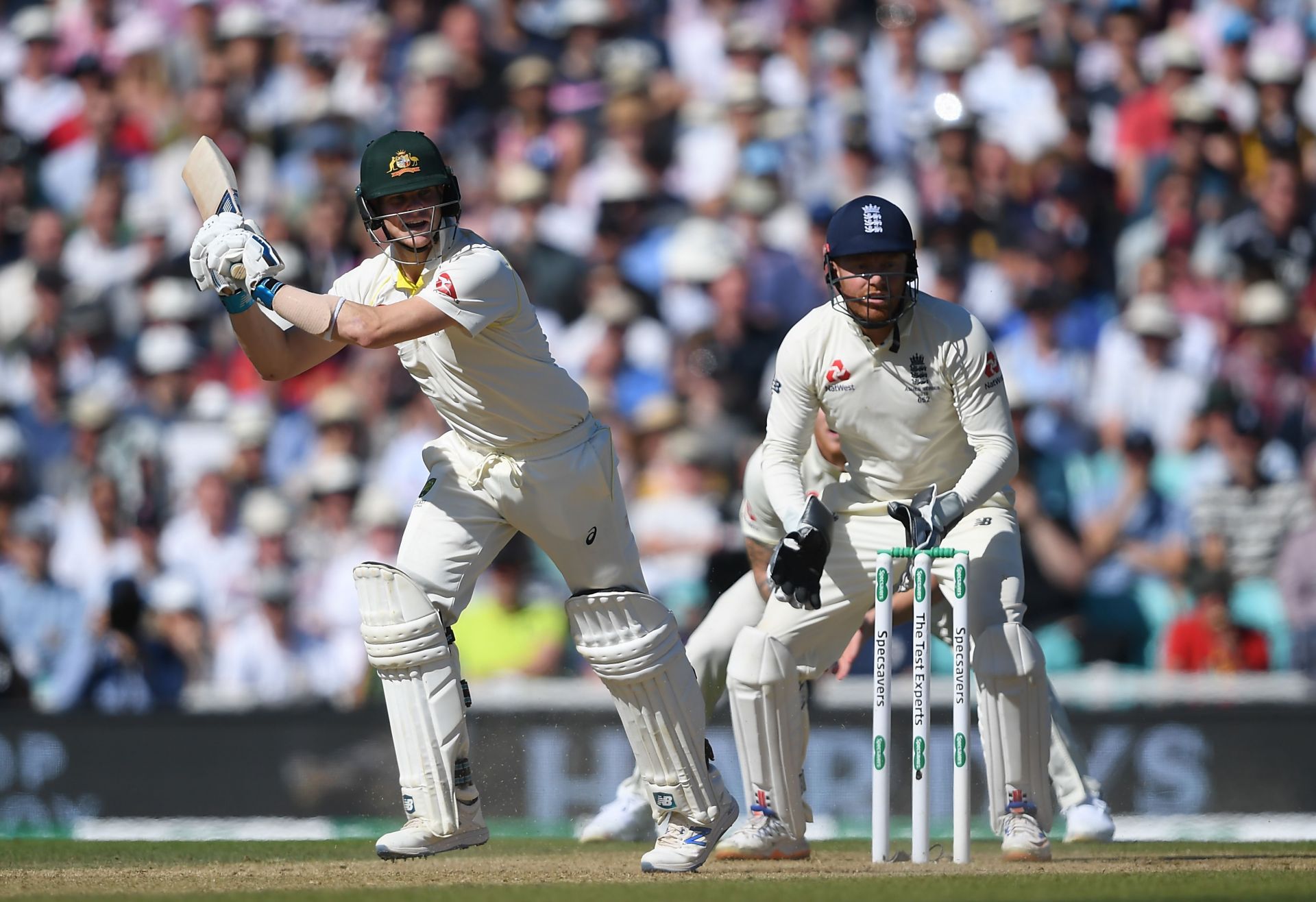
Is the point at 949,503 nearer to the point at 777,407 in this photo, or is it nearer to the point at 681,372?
the point at 777,407

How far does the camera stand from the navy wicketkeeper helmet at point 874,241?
18.4 ft

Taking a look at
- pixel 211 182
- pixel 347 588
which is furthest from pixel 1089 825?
pixel 347 588

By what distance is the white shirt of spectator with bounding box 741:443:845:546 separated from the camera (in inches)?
253

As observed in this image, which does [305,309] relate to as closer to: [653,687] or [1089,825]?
[653,687]

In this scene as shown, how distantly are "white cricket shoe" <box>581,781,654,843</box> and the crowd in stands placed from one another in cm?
135

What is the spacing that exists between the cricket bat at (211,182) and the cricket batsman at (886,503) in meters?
1.72

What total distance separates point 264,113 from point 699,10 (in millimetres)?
2702

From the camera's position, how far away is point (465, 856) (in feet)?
20.1

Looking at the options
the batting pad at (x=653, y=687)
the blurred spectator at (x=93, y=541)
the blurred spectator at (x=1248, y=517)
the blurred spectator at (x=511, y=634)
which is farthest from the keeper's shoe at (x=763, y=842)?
the blurred spectator at (x=93, y=541)

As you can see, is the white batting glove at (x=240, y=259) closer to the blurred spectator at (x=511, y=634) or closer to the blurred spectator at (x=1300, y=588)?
the blurred spectator at (x=511, y=634)

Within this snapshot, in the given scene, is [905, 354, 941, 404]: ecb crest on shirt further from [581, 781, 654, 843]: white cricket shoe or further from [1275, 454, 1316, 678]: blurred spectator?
[1275, 454, 1316, 678]: blurred spectator

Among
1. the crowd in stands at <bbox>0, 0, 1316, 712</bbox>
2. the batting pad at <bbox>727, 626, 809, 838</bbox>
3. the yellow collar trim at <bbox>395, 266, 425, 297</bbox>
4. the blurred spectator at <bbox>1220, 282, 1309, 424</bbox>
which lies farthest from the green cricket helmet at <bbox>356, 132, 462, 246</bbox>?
the blurred spectator at <bbox>1220, 282, 1309, 424</bbox>

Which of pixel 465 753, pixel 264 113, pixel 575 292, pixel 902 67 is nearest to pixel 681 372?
pixel 575 292

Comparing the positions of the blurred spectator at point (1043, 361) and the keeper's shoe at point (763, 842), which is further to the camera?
the blurred spectator at point (1043, 361)
